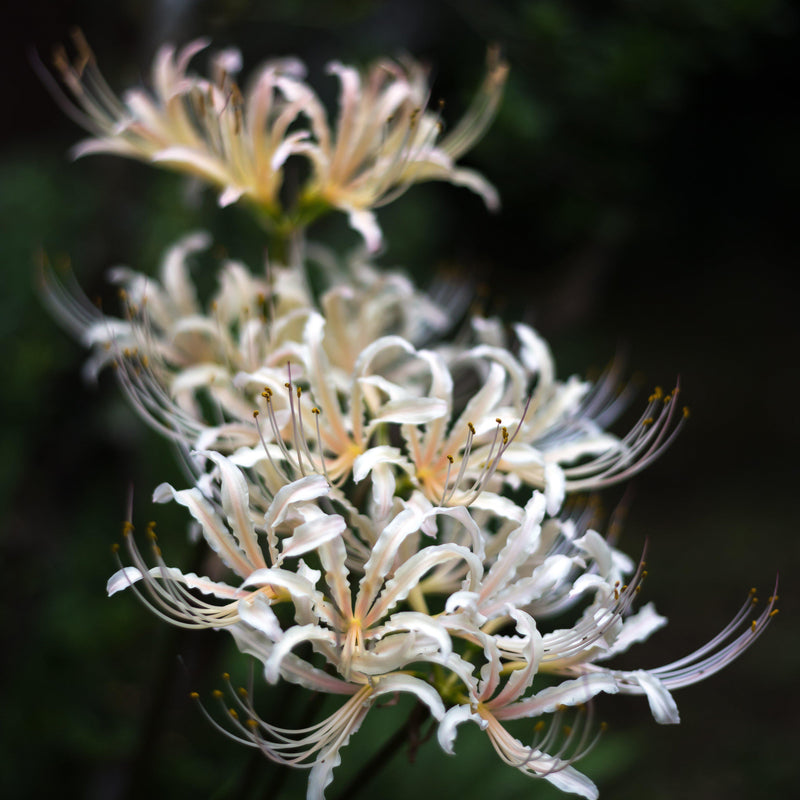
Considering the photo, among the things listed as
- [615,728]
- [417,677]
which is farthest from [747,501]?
[417,677]

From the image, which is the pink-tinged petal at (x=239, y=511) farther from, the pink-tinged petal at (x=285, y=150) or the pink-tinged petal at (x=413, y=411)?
the pink-tinged petal at (x=285, y=150)

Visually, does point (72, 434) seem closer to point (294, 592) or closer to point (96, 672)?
point (96, 672)

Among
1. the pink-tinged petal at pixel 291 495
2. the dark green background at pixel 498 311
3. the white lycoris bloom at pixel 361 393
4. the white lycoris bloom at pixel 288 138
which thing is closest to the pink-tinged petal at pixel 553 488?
the white lycoris bloom at pixel 361 393

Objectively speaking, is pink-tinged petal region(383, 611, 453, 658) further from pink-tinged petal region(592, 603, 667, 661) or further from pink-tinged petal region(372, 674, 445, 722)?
pink-tinged petal region(592, 603, 667, 661)

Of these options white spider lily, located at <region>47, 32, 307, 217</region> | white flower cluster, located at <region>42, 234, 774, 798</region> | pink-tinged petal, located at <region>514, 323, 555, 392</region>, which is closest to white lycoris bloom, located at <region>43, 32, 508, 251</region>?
white spider lily, located at <region>47, 32, 307, 217</region>

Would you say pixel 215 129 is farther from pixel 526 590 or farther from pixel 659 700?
pixel 659 700

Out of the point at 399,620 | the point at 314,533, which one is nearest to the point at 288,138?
the point at 314,533
